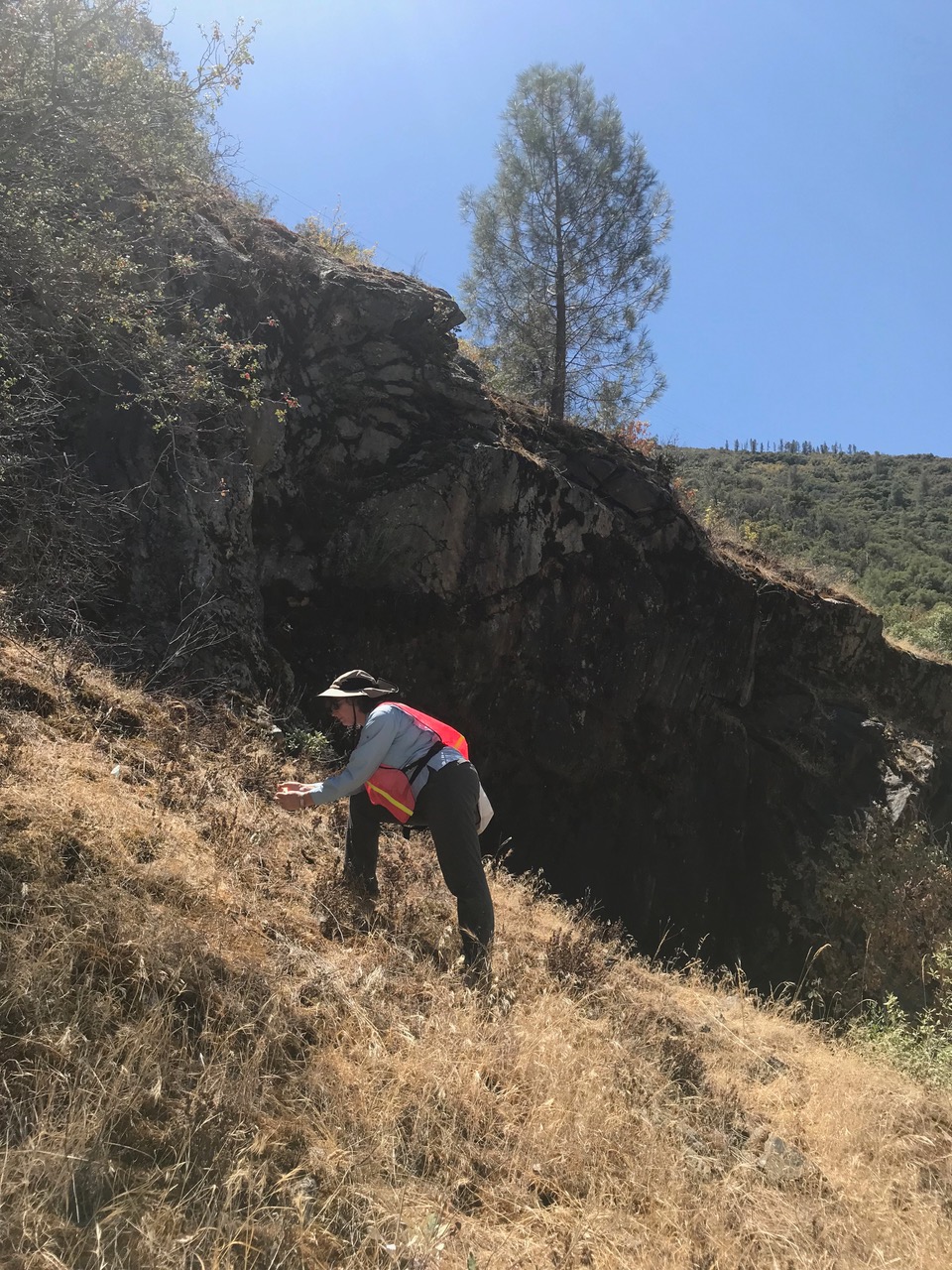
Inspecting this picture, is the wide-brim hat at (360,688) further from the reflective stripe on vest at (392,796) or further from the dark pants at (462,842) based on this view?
the dark pants at (462,842)

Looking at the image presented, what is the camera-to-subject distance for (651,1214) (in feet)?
8.12

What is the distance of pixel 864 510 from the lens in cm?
4897

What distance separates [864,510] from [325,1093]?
54132 mm

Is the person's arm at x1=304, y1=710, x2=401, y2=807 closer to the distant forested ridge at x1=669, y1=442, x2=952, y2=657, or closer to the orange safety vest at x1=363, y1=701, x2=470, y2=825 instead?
the orange safety vest at x1=363, y1=701, x2=470, y2=825

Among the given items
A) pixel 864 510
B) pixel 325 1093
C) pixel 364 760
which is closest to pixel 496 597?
pixel 364 760

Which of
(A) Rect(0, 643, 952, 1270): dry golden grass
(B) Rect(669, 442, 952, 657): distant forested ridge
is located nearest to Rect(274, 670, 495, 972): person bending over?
(A) Rect(0, 643, 952, 1270): dry golden grass

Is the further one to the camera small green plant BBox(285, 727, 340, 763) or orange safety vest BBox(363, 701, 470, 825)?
small green plant BBox(285, 727, 340, 763)

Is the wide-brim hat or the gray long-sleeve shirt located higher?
the wide-brim hat

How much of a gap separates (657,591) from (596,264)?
7.57 metres

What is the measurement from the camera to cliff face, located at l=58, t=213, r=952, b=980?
6.60 m

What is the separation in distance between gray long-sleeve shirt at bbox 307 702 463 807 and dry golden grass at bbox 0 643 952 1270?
638 millimetres

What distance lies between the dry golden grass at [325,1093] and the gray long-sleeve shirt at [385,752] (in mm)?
638

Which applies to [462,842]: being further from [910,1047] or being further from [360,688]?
[910,1047]

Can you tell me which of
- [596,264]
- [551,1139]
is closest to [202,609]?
[551,1139]
